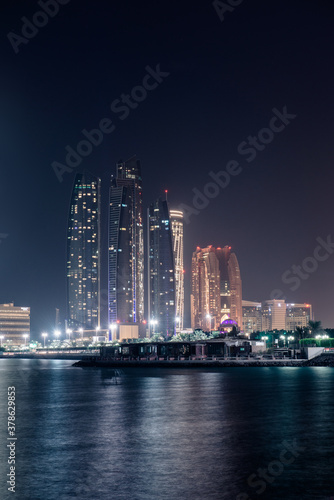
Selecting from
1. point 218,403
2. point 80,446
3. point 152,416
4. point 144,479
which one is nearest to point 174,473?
point 144,479

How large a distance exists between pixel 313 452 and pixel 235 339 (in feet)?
505

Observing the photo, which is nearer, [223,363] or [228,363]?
[228,363]

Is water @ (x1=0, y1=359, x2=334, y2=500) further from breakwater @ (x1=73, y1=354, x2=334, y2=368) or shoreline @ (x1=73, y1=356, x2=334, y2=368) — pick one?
breakwater @ (x1=73, y1=354, x2=334, y2=368)

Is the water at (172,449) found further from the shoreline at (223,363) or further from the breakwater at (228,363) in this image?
the breakwater at (228,363)

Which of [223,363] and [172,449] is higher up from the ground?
[172,449]

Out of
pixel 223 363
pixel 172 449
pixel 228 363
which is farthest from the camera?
pixel 223 363

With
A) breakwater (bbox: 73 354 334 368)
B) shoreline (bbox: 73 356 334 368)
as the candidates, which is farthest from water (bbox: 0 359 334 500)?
breakwater (bbox: 73 354 334 368)

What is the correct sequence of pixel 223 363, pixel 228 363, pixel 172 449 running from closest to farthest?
1. pixel 172 449
2. pixel 228 363
3. pixel 223 363

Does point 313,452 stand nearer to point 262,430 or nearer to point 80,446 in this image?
point 262,430

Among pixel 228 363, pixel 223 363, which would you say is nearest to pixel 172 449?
pixel 228 363

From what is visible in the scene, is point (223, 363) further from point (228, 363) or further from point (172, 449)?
point (172, 449)

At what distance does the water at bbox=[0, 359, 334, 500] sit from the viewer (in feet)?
74.7

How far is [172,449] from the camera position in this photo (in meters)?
31.1

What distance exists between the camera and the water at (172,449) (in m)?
22.8
